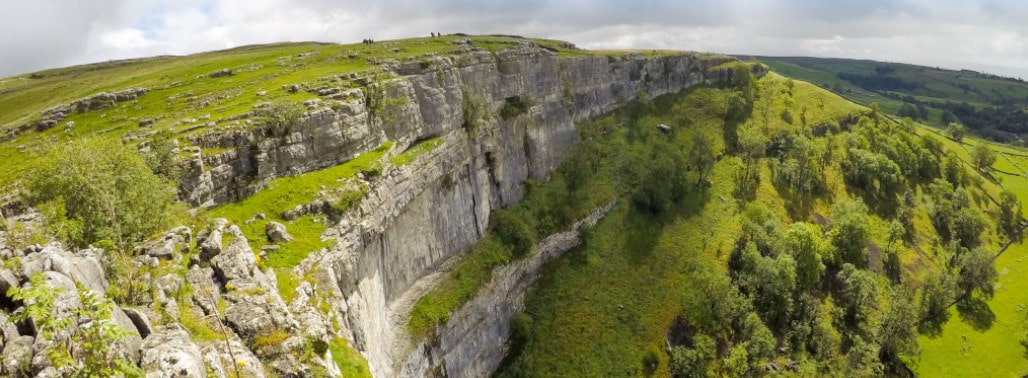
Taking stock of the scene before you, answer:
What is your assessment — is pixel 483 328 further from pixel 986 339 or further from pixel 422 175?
pixel 986 339

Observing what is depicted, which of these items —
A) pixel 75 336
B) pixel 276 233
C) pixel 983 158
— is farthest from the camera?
pixel 983 158

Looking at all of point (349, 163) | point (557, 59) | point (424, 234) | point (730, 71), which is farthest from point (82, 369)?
point (730, 71)

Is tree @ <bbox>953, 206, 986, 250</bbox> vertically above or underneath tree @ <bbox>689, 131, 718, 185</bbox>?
underneath

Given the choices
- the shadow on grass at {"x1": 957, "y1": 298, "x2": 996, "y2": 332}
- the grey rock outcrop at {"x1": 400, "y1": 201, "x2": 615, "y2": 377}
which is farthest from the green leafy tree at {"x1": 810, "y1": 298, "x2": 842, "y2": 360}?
the grey rock outcrop at {"x1": 400, "y1": 201, "x2": 615, "y2": 377}

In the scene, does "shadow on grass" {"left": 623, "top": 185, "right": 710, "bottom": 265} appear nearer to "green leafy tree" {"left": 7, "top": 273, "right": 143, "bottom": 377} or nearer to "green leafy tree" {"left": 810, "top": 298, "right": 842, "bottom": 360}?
"green leafy tree" {"left": 810, "top": 298, "right": 842, "bottom": 360}

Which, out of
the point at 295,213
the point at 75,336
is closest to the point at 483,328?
the point at 295,213

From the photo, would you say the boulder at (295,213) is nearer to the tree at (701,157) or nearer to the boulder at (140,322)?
the boulder at (140,322)

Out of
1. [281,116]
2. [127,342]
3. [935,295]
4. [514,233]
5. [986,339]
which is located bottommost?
[986,339]
